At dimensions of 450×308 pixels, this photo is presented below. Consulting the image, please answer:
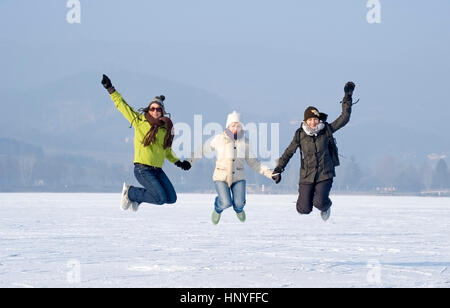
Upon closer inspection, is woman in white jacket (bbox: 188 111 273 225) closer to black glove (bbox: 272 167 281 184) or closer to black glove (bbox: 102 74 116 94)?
black glove (bbox: 272 167 281 184)

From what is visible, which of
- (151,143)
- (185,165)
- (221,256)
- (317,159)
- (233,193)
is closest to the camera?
(151,143)

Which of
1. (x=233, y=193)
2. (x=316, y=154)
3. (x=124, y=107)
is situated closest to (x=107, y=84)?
(x=124, y=107)

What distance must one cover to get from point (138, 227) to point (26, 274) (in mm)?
9311

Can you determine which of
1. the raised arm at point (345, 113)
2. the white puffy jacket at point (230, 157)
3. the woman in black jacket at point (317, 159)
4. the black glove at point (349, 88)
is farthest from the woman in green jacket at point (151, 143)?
the black glove at point (349, 88)

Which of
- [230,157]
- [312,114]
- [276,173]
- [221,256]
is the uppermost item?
[312,114]

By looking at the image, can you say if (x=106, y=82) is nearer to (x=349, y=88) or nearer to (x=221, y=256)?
(x=349, y=88)

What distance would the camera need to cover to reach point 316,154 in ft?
40.6

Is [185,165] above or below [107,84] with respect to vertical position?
below

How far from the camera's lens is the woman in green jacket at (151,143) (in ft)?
39.9

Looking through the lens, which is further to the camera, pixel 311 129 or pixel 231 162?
pixel 231 162

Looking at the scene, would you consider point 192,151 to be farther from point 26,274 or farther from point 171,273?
point 26,274

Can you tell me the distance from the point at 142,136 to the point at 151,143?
0.18 m

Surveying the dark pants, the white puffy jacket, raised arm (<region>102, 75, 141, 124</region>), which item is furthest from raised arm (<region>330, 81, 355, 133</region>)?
raised arm (<region>102, 75, 141, 124</region>)

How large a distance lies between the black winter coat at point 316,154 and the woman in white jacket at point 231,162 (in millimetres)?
602
